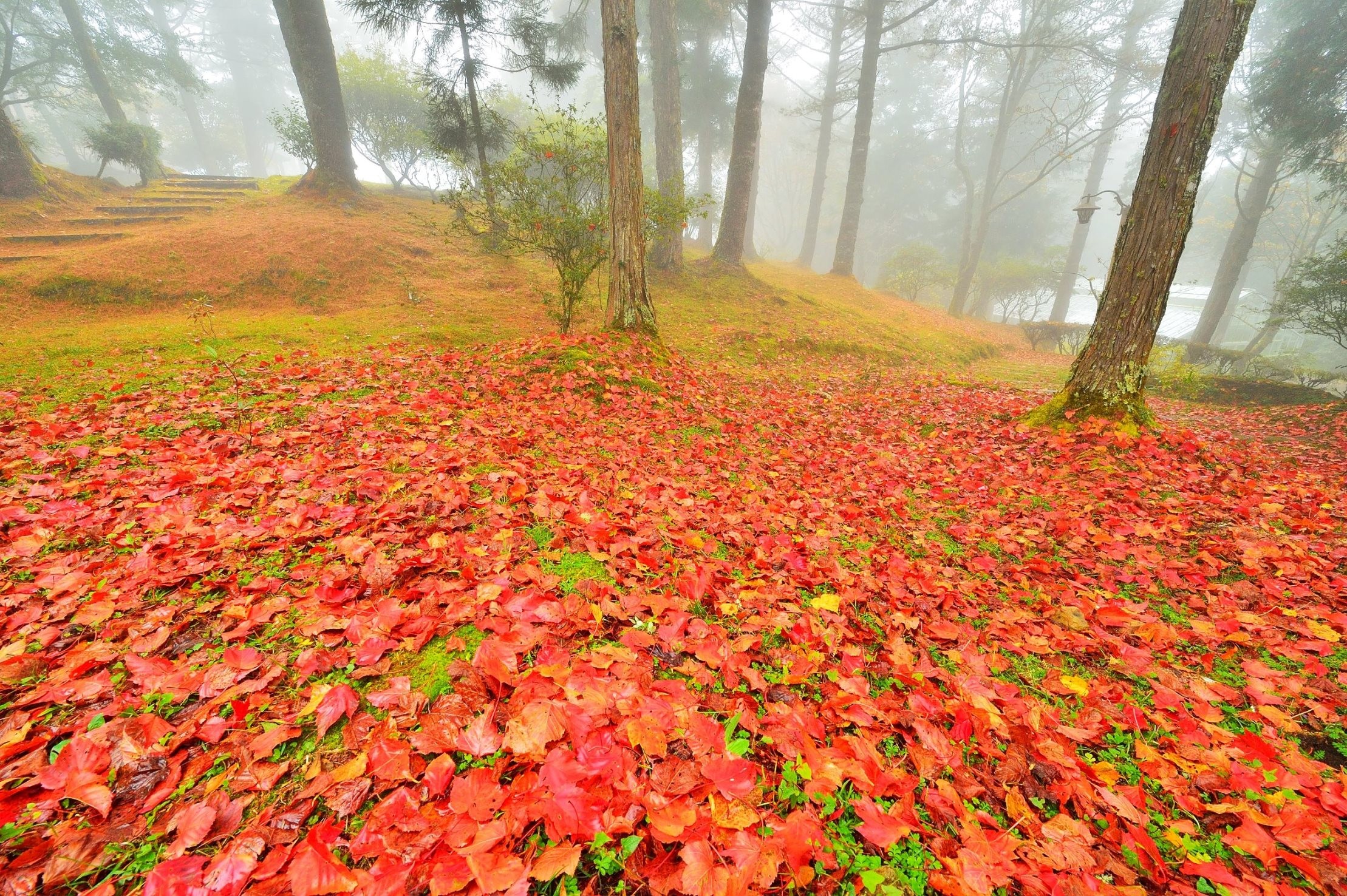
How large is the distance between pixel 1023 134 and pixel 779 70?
16511 millimetres

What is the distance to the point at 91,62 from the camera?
1828cm

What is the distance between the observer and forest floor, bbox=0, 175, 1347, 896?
127 centimetres

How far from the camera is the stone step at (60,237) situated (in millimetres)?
8805

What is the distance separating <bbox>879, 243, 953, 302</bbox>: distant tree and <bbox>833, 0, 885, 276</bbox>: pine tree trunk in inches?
192

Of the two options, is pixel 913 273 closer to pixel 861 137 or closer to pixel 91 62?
pixel 861 137

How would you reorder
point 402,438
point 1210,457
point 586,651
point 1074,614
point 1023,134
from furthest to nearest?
1. point 1023,134
2. point 1210,457
3. point 402,438
4. point 1074,614
5. point 586,651

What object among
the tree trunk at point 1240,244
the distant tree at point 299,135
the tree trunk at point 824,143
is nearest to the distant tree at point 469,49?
the distant tree at point 299,135

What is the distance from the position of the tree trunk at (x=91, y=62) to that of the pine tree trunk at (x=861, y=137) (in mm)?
27214

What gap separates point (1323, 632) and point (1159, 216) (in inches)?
159

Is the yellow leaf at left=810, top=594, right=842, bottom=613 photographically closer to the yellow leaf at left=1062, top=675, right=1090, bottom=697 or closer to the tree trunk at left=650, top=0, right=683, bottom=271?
the yellow leaf at left=1062, top=675, right=1090, bottom=697

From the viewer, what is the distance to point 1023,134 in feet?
86.0

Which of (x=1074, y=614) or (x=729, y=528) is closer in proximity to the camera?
(x=1074, y=614)

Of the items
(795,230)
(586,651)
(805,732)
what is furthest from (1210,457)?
(795,230)

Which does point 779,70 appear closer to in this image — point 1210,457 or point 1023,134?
point 1023,134
